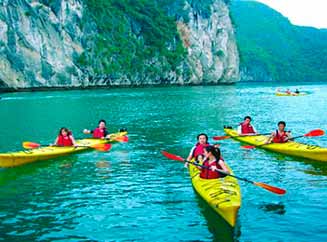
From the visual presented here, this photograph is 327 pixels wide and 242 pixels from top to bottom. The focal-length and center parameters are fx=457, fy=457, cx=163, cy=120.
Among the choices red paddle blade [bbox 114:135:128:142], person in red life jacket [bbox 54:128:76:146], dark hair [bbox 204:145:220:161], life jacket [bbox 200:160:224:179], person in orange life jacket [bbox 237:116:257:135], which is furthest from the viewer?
person in orange life jacket [bbox 237:116:257:135]

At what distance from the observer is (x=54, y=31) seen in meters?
82.6

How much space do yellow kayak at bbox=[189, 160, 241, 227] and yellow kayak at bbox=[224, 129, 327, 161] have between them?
589cm

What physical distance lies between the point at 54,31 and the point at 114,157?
226 feet

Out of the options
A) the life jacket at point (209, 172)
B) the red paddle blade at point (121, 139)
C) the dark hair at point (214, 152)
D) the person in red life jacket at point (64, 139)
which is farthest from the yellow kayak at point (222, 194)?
the red paddle blade at point (121, 139)

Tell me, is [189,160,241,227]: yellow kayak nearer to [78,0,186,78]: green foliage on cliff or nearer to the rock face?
the rock face

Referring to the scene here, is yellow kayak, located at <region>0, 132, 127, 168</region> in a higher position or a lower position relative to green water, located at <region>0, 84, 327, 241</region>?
higher

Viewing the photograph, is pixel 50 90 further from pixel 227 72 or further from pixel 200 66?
pixel 227 72

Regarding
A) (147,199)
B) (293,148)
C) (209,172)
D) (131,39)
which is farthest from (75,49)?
(209,172)

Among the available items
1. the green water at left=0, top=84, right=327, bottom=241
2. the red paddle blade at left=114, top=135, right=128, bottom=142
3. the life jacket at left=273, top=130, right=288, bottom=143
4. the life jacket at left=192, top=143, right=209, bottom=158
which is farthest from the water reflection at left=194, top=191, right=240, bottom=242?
the red paddle blade at left=114, top=135, right=128, bottom=142

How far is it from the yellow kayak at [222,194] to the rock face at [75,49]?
206 feet

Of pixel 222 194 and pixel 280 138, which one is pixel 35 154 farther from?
pixel 280 138

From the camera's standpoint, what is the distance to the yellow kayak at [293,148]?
16359 mm

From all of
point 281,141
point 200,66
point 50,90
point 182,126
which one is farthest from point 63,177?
point 200,66

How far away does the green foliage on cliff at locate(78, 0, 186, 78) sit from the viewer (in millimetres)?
95688
